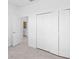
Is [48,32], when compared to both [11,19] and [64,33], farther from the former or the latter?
[11,19]

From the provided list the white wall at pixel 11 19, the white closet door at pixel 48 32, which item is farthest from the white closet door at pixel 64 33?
the white wall at pixel 11 19

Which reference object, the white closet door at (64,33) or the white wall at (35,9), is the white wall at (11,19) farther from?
the white closet door at (64,33)

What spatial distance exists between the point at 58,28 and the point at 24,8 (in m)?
2.90

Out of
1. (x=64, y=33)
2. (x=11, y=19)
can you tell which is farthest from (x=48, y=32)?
(x=11, y=19)

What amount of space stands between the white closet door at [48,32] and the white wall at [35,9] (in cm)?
29

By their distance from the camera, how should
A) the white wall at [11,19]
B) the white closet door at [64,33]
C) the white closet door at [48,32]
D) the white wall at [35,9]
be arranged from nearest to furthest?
1. the white closet door at [64,33]
2. the white wall at [35,9]
3. the white closet door at [48,32]
4. the white wall at [11,19]

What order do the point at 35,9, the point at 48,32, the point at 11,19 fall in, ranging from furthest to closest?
the point at 11,19, the point at 35,9, the point at 48,32

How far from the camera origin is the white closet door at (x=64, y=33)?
317 cm

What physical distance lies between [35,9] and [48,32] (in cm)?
155

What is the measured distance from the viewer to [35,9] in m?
4.67

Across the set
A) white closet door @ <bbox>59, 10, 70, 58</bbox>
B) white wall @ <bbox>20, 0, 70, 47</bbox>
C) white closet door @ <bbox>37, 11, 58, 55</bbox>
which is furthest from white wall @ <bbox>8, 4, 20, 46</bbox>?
white closet door @ <bbox>59, 10, 70, 58</bbox>
